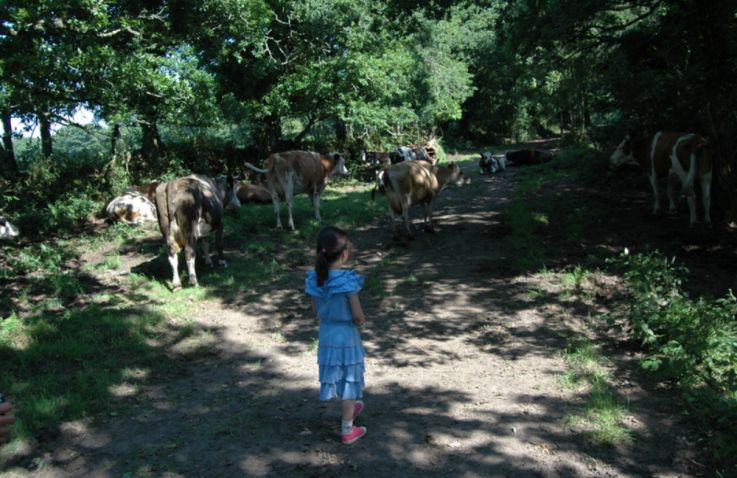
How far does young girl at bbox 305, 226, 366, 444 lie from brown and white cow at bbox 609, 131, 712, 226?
27.4ft

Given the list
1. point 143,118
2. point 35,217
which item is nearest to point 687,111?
point 143,118

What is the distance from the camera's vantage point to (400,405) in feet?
15.3

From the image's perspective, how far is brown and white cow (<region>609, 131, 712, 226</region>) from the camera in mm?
9602

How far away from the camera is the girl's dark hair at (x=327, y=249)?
3859mm

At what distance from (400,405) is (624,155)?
1056cm

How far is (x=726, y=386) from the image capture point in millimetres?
4363

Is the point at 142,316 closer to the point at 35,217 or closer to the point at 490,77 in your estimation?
the point at 35,217

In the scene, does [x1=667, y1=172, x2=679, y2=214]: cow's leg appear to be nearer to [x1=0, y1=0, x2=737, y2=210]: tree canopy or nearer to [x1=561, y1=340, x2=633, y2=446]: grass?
[x1=0, y1=0, x2=737, y2=210]: tree canopy

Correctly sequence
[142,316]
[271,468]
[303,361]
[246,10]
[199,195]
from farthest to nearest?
[246,10]
[199,195]
[142,316]
[303,361]
[271,468]

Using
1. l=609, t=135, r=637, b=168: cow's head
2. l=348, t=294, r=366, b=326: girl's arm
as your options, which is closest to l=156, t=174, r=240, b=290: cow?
l=348, t=294, r=366, b=326: girl's arm

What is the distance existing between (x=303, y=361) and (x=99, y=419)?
2.01m

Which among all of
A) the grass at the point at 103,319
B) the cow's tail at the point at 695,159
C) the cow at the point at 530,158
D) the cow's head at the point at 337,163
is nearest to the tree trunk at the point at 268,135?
the cow's head at the point at 337,163

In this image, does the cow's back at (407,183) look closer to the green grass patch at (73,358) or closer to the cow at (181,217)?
the cow at (181,217)

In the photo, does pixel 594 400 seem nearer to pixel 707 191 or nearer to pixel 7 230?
pixel 707 191
